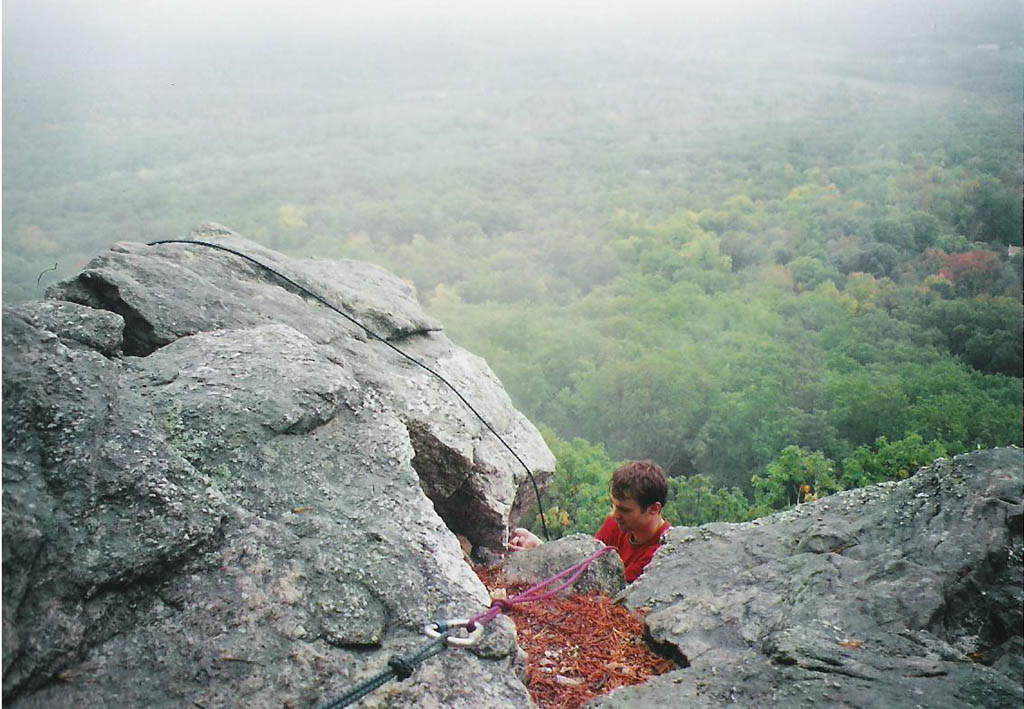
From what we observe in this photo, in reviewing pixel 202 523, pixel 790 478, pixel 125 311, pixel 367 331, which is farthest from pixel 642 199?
pixel 202 523

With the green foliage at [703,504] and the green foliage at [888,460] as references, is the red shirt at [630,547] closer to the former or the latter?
the green foliage at [703,504]

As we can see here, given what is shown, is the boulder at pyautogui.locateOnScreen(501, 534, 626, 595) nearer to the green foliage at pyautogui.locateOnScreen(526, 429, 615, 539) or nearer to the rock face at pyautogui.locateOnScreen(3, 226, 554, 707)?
the rock face at pyautogui.locateOnScreen(3, 226, 554, 707)

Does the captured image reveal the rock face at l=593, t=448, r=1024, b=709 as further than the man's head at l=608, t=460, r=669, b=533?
No

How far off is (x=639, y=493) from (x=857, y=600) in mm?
1152

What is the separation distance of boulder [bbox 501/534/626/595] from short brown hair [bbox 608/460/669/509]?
31cm

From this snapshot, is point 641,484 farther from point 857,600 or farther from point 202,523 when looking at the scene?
point 202,523

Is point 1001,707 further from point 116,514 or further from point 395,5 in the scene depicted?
point 395,5

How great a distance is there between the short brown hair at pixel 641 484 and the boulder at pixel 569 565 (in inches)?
12.2

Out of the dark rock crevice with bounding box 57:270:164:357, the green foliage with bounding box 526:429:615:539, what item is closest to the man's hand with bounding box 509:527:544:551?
the green foliage with bounding box 526:429:615:539

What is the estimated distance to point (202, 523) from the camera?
2066 mm

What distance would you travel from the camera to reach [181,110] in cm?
782

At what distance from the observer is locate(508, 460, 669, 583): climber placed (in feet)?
11.6

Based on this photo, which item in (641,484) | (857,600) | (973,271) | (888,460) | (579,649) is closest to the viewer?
(857,600)

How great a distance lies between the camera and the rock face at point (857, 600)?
222cm
